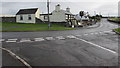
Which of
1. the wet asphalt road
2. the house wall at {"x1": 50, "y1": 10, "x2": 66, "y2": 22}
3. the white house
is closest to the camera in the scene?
the wet asphalt road

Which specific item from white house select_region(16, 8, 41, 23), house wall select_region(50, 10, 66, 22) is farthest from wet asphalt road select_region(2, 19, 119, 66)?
white house select_region(16, 8, 41, 23)

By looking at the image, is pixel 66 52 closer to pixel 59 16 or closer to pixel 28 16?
pixel 59 16

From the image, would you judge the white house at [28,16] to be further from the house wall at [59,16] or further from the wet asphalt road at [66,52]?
the wet asphalt road at [66,52]

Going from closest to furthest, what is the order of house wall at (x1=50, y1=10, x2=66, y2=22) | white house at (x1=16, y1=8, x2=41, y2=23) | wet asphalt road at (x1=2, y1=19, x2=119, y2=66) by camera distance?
wet asphalt road at (x1=2, y1=19, x2=119, y2=66)
house wall at (x1=50, y1=10, x2=66, y2=22)
white house at (x1=16, y1=8, x2=41, y2=23)

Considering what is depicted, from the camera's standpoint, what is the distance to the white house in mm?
43094

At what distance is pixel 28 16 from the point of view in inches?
1746

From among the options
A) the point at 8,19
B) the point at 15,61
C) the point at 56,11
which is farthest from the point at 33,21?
the point at 15,61

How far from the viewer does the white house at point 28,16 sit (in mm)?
43094

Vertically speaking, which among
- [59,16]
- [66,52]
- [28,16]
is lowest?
[66,52]

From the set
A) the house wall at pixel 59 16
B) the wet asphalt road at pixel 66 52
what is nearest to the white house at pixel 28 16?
the house wall at pixel 59 16

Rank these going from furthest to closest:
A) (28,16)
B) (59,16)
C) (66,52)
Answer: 1. (28,16)
2. (59,16)
3. (66,52)

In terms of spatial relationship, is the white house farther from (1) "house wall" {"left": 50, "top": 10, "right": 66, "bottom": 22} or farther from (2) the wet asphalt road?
(2) the wet asphalt road

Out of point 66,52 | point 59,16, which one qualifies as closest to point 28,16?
point 59,16

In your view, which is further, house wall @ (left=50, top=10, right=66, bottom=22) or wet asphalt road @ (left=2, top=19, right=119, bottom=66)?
house wall @ (left=50, top=10, right=66, bottom=22)
